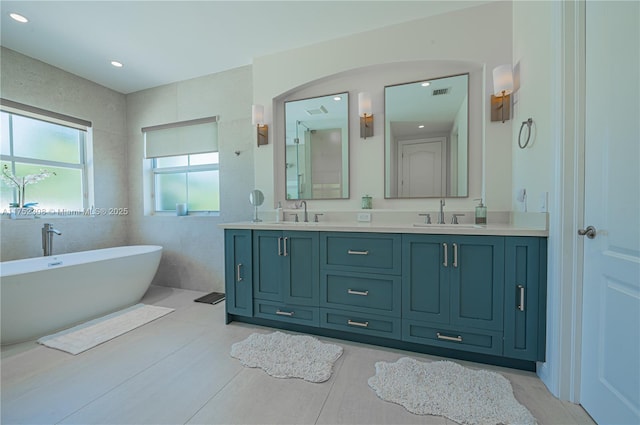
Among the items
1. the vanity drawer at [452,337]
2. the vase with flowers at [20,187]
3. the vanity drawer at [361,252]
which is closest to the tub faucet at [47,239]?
the vase with flowers at [20,187]

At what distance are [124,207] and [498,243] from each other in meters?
4.53

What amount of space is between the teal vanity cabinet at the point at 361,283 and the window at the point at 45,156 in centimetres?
341

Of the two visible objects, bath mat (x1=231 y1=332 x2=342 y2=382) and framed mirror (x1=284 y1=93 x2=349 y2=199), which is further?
framed mirror (x1=284 y1=93 x2=349 y2=199)

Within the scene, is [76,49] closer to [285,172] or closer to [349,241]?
[285,172]

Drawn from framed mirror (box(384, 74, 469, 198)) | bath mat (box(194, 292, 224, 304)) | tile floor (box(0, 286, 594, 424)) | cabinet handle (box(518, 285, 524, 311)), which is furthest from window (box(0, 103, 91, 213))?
cabinet handle (box(518, 285, 524, 311))

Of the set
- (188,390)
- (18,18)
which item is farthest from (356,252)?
(18,18)

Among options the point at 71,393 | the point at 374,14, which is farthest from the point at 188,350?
the point at 374,14

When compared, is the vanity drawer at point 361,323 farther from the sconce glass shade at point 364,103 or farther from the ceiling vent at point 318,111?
the ceiling vent at point 318,111

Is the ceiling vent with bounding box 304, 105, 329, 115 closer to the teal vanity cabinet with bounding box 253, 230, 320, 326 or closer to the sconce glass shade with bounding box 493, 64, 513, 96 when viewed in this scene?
the teal vanity cabinet with bounding box 253, 230, 320, 326

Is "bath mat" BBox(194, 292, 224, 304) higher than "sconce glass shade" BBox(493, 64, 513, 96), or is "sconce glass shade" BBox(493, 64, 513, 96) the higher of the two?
"sconce glass shade" BBox(493, 64, 513, 96)

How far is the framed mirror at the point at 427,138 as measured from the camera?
→ 227 centimetres

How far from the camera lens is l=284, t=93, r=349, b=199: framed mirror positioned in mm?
2621

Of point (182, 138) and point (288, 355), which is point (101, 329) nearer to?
point (288, 355)

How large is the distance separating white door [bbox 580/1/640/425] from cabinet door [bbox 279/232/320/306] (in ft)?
5.24
